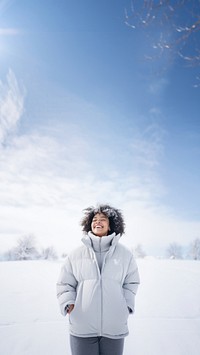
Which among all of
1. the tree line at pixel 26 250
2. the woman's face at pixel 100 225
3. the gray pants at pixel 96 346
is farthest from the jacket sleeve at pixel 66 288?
the tree line at pixel 26 250

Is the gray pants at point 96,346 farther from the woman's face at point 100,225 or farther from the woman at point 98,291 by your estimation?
the woman's face at point 100,225

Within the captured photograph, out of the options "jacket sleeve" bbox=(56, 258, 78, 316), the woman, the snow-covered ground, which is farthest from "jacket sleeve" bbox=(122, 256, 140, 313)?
the snow-covered ground

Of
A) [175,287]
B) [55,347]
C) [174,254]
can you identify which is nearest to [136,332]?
[55,347]

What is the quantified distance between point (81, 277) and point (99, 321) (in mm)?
390

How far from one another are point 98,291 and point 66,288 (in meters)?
0.31

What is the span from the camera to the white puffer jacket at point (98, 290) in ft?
7.13

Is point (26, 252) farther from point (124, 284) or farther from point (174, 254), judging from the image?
point (124, 284)

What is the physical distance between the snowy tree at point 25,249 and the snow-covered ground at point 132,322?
27.8 m

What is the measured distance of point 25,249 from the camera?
34.2 meters

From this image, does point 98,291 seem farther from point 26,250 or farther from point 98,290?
point 26,250

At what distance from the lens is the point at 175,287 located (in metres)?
7.58

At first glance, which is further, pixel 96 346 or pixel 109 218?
pixel 109 218

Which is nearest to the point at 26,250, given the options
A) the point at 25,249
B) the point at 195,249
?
the point at 25,249

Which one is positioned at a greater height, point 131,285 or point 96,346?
point 131,285
